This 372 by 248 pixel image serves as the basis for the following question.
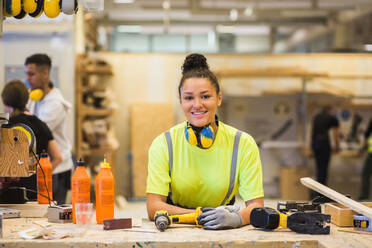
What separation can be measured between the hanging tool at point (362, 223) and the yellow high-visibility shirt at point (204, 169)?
497 mm

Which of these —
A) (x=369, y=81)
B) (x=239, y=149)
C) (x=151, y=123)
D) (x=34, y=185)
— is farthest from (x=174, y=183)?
(x=369, y=81)

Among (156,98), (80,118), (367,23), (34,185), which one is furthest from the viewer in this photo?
(367,23)

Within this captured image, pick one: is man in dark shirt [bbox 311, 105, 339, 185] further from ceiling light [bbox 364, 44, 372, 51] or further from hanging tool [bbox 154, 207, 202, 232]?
hanging tool [bbox 154, 207, 202, 232]

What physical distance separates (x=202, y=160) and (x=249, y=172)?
26 cm

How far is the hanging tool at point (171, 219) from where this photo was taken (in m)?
2.15

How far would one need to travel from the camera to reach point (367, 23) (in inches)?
436

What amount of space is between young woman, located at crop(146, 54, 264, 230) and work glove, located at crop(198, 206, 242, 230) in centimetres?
32

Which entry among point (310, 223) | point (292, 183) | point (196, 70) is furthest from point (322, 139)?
point (310, 223)

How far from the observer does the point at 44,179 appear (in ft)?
8.78

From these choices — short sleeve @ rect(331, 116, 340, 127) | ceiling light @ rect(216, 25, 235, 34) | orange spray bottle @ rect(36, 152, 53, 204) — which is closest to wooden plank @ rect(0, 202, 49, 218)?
orange spray bottle @ rect(36, 152, 53, 204)

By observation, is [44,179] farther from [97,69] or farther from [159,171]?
[97,69]

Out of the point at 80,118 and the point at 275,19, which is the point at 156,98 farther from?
the point at 275,19

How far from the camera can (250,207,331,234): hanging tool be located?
6.86ft

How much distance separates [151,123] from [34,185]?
5.50m
